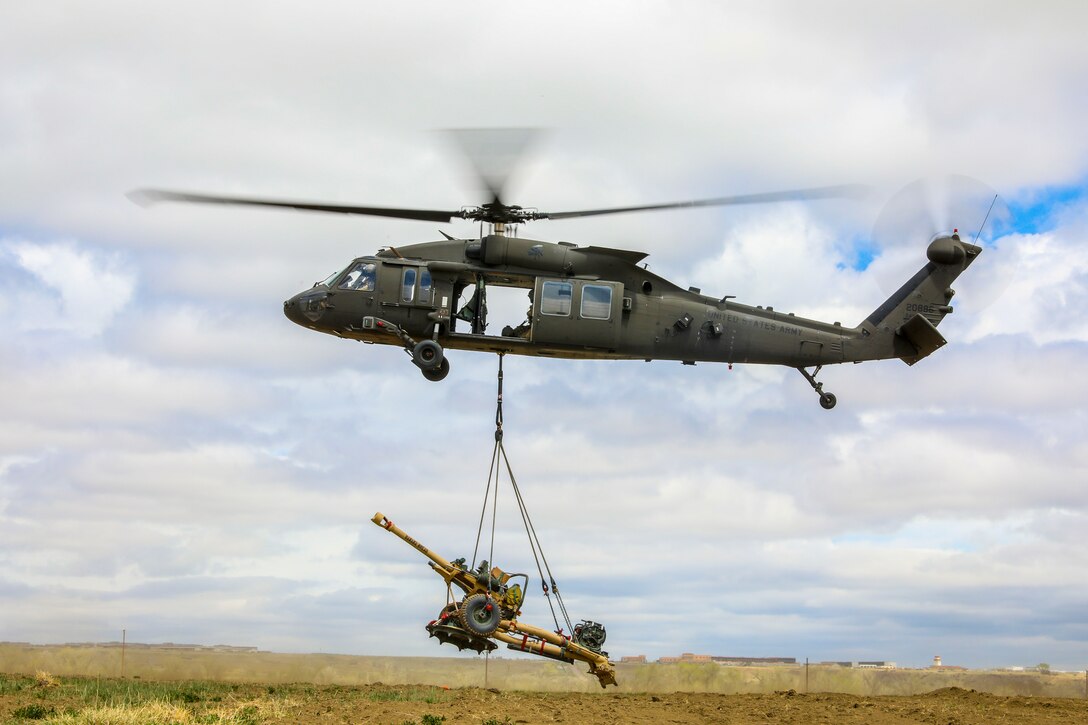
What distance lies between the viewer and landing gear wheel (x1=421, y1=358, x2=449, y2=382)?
69.2ft

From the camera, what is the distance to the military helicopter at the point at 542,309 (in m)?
21.3

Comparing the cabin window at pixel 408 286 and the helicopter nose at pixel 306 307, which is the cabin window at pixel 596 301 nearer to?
the cabin window at pixel 408 286

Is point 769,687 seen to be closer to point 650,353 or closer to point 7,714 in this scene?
point 650,353

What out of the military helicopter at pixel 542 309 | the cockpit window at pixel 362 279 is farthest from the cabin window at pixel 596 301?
the cockpit window at pixel 362 279

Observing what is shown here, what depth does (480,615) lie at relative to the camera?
2062 cm

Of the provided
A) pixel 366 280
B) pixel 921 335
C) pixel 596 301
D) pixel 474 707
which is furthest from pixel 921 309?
pixel 474 707

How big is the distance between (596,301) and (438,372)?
3.18m

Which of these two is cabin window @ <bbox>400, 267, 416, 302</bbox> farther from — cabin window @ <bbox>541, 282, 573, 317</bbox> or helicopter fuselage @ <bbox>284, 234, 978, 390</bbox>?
cabin window @ <bbox>541, 282, 573, 317</bbox>

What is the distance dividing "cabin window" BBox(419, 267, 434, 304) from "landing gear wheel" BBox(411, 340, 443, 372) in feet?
2.90

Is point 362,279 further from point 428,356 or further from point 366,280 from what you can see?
point 428,356

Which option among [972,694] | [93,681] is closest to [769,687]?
[972,694]

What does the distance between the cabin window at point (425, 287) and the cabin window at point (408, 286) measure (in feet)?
0.43

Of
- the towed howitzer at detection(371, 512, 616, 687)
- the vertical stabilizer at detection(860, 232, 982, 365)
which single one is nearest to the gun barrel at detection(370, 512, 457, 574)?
the towed howitzer at detection(371, 512, 616, 687)

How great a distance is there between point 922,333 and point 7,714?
17918 millimetres
